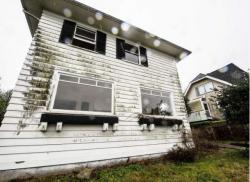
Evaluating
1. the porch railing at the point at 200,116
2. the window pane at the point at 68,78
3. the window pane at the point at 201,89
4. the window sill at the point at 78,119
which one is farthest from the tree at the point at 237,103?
the window pane at the point at 201,89

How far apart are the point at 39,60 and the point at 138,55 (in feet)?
16.0

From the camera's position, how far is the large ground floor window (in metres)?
5.06

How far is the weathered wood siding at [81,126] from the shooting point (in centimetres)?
386

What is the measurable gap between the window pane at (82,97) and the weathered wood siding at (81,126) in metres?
0.47

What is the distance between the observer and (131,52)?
775 centimetres

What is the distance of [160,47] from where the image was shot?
28.1 ft

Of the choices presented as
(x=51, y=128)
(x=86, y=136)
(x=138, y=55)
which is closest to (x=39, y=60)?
(x=51, y=128)

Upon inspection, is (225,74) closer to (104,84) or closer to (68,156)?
(104,84)

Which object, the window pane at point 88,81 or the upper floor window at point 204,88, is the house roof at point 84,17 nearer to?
the window pane at point 88,81

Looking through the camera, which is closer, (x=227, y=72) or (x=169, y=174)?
(x=169, y=174)

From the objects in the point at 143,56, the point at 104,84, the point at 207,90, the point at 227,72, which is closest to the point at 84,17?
the point at 104,84

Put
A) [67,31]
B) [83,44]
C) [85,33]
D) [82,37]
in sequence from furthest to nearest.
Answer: [85,33]
[82,37]
[83,44]
[67,31]

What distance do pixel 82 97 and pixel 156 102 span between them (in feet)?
12.3

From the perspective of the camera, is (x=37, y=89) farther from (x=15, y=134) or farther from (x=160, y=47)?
(x=160, y=47)
